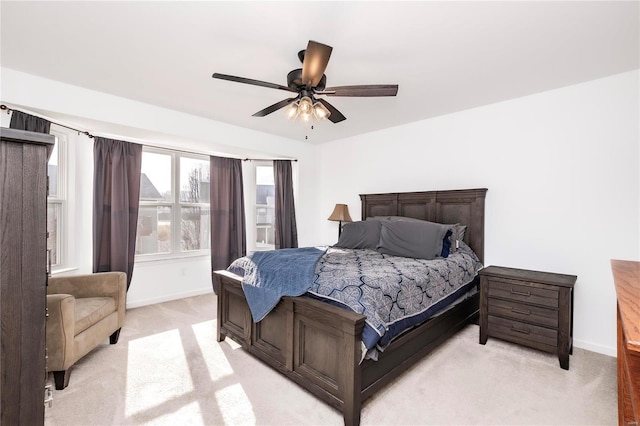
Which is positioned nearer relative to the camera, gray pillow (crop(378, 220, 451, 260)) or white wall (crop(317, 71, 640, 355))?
white wall (crop(317, 71, 640, 355))

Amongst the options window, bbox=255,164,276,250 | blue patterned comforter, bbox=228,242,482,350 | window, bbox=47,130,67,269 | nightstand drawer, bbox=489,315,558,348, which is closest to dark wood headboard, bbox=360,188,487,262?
blue patterned comforter, bbox=228,242,482,350

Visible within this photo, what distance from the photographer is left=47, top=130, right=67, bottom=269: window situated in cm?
330

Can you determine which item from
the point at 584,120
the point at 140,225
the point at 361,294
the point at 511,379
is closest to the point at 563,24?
the point at 584,120

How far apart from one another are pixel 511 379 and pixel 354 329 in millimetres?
1475

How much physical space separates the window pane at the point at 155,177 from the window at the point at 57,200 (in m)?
0.87

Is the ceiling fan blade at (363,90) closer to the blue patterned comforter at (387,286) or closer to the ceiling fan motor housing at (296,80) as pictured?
the ceiling fan motor housing at (296,80)

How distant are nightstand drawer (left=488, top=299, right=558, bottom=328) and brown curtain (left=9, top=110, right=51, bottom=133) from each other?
4590 millimetres

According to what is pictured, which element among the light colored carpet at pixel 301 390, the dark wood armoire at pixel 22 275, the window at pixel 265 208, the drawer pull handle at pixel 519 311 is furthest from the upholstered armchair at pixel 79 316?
the drawer pull handle at pixel 519 311

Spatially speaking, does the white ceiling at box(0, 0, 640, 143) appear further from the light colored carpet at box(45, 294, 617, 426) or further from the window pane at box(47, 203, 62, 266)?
the light colored carpet at box(45, 294, 617, 426)

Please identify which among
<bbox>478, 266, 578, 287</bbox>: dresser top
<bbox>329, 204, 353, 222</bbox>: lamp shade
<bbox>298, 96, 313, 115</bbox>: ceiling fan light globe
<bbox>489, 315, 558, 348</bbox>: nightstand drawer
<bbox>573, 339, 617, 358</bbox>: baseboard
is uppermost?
<bbox>298, 96, 313, 115</bbox>: ceiling fan light globe

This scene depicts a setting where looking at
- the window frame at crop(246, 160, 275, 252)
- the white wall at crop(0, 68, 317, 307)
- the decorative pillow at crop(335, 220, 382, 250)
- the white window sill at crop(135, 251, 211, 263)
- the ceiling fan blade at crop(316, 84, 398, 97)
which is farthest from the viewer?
the window frame at crop(246, 160, 275, 252)

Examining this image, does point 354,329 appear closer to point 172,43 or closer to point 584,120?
point 172,43

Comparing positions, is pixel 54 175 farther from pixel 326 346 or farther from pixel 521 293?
pixel 521 293

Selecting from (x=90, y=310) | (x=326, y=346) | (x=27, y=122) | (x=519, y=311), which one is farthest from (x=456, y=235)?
(x=27, y=122)
